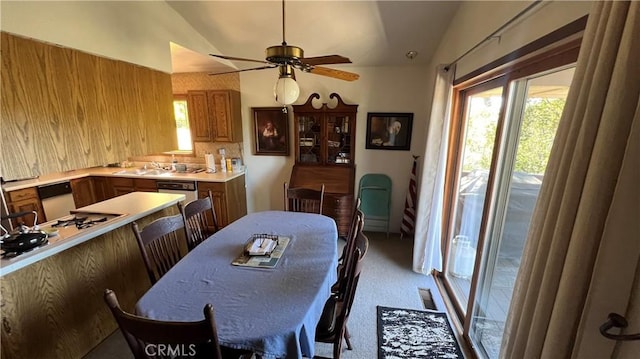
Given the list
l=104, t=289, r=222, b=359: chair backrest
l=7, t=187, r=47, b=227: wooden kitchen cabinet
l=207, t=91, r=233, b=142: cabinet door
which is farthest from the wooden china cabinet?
l=7, t=187, r=47, b=227: wooden kitchen cabinet

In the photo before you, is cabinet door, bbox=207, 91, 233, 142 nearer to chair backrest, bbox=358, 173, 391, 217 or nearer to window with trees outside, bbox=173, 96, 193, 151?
window with trees outside, bbox=173, 96, 193, 151

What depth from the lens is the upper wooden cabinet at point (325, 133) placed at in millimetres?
3683

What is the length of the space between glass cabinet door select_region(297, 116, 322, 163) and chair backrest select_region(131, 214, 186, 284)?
221cm

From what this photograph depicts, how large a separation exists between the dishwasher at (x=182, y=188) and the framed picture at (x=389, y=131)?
2.55 m

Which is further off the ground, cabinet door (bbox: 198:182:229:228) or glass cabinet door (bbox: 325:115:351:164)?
glass cabinet door (bbox: 325:115:351:164)

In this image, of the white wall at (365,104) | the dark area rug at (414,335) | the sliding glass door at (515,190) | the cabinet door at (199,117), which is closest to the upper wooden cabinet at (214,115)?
the cabinet door at (199,117)

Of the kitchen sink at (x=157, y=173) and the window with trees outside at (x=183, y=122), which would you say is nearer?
the kitchen sink at (x=157, y=173)

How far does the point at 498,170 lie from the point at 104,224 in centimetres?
282

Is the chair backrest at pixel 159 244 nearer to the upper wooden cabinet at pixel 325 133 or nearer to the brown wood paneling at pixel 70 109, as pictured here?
the brown wood paneling at pixel 70 109

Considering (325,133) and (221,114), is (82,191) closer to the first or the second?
(221,114)

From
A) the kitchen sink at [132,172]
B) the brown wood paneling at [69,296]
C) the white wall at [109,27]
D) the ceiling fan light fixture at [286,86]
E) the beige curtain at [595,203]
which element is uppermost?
the white wall at [109,27]

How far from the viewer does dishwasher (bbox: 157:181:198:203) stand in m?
3.74

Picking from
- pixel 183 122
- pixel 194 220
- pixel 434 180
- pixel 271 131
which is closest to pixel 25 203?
pixel 183 122

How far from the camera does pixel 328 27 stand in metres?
2.92
